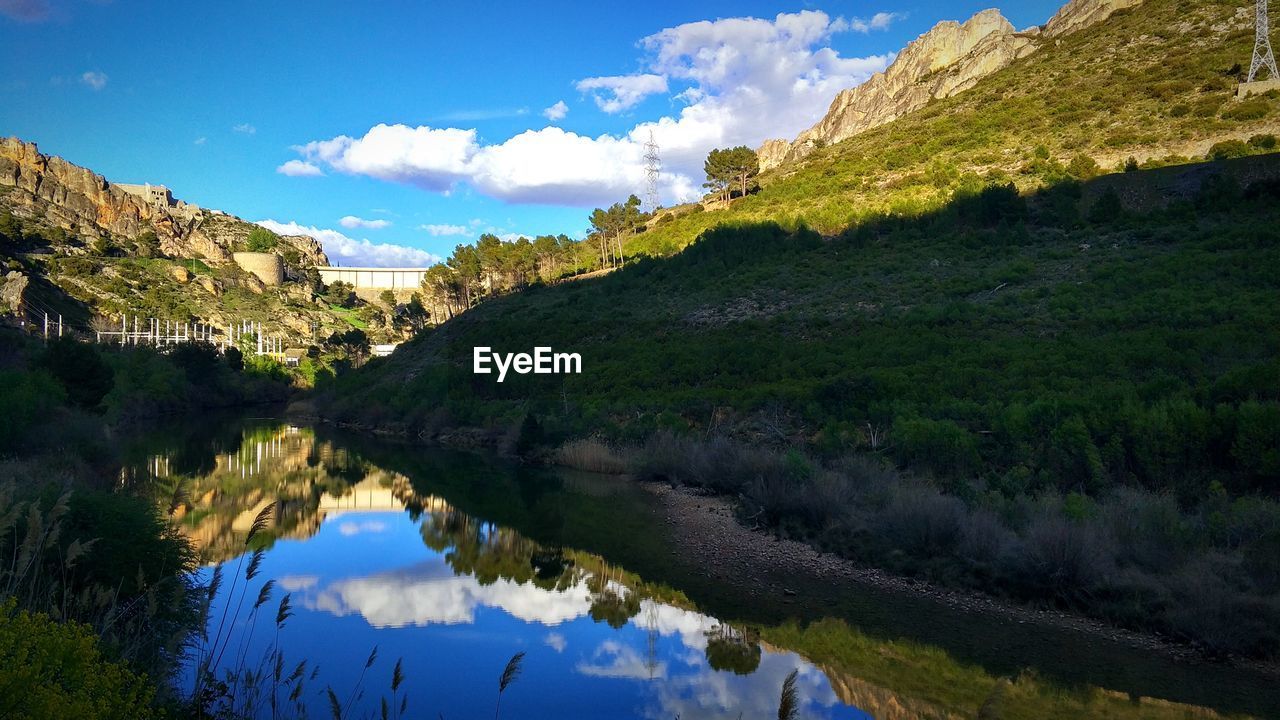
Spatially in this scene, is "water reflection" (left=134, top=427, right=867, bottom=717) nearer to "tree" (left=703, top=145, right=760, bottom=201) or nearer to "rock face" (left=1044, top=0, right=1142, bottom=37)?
"tree" (left=703, top=145, right=760, bottom=201)

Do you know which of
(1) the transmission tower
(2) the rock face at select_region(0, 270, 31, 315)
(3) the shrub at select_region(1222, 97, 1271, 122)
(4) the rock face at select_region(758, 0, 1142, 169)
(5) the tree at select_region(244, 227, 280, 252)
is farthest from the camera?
(5) the tree at select_region(244, 227, 280, 252)

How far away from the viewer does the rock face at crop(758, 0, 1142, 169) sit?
74750 mm

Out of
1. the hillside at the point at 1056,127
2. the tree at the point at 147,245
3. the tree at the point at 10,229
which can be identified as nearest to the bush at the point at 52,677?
the hillside at the point at 1056,127

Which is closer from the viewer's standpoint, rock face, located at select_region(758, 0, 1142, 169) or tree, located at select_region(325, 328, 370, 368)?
rock face, located at select_region(758, 0, 1142, 169)

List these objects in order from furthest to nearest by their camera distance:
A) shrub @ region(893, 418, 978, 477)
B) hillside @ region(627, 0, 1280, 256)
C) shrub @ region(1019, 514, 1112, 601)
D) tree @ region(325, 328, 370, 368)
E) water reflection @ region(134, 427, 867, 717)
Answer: tree @ region(325, 328, 370, 368) < hillside @ region(627, 0, 1280, 256) < shrub @ region(893, 418, 978, 477) < shrub @ region(1019, 514, 1112, 601) < water reflection @ region(134, 427, 867, 717)

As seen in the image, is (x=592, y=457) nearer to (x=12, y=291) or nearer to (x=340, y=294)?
(x=12, y=291)

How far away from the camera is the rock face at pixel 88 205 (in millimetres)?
93188

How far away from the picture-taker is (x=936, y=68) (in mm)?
88000

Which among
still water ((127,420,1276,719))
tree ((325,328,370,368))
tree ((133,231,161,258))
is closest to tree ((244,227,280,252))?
tree ((133,231,161,258))

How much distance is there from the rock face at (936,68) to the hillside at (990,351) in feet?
25.8

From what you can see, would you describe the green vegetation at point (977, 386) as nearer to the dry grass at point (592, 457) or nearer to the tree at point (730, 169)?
the dry grass at point (592, 457)

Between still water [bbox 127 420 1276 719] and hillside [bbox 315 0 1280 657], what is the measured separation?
168cm

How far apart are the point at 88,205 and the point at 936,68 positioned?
11265 cm

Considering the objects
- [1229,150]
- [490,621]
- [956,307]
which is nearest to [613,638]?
[490,621]
